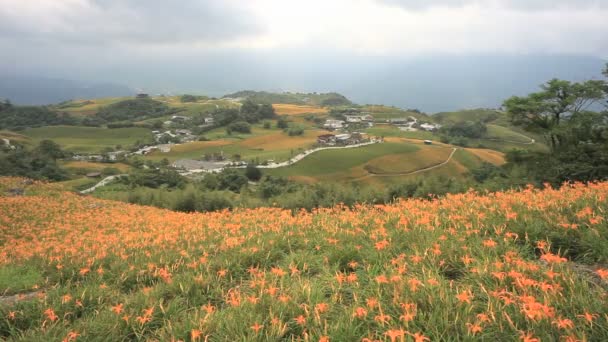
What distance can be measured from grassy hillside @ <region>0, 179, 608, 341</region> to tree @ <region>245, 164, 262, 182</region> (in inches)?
2142

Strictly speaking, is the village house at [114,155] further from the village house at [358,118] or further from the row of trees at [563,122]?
the row of trees at [563,122]

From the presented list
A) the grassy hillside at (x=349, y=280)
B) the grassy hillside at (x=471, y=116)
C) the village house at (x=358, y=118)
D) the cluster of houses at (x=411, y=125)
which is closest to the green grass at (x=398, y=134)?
the cluster of houses at (x=411, y=125)

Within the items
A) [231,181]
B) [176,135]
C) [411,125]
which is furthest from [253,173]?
[411,125]

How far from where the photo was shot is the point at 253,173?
63000 mm

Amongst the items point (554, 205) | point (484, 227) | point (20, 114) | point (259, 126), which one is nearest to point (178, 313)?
point (484, 227)

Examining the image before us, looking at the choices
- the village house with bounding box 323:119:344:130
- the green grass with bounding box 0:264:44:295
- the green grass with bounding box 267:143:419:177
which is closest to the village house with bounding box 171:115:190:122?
the village house with bounding box 323:119:344:130

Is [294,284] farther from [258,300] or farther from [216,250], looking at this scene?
[216,250]

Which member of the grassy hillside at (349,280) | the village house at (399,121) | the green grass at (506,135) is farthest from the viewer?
the village house at (399,121)

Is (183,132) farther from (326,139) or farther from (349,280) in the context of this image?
(349,280)

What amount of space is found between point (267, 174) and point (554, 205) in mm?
57351

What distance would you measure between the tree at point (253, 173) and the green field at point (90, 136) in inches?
2057

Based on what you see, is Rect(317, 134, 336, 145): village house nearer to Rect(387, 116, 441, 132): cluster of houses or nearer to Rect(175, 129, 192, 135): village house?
Rect(387, 116, 441, 132): cluster of houses

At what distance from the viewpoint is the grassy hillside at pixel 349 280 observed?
10.0 feet

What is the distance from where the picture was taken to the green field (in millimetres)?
97438
